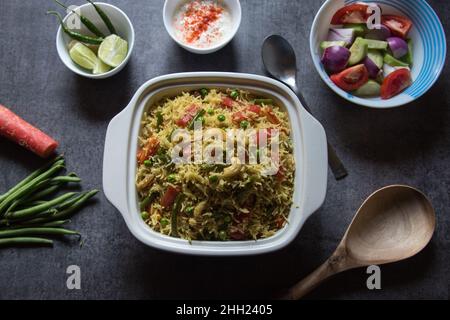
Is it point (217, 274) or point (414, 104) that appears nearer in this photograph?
point (217, 274)

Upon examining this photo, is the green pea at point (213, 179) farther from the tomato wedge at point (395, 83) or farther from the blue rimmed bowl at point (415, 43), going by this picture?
the tomato wedge at point (395, 83)

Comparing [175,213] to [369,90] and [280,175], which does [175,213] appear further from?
[369,90]

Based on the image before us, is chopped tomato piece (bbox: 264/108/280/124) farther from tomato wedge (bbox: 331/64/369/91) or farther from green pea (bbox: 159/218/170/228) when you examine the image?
green pea (bbox: 159/218/170/228)

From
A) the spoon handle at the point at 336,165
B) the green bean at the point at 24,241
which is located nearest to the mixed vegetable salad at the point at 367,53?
the spoon handle at the point at 336,165

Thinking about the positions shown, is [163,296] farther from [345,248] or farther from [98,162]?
[345,248]
